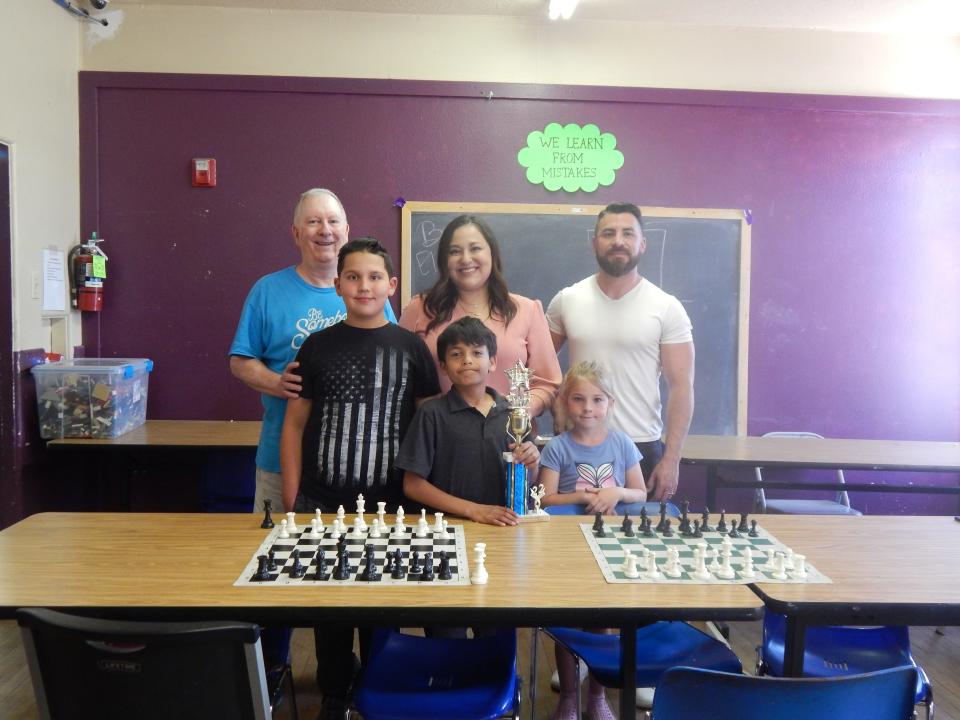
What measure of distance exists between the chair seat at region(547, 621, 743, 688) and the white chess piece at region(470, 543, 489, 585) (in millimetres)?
461

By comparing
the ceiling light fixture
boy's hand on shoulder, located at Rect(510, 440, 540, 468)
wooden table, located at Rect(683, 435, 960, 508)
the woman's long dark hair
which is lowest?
wooden table, located at Rect(683, 435, 960, 508)

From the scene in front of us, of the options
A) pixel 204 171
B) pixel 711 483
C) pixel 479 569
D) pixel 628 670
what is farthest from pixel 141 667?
pixel 204 171

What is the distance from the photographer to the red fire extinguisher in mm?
3961

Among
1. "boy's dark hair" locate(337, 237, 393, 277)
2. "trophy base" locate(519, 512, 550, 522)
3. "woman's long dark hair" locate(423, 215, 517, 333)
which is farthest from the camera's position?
"woman's long dark hair" locate(423, 215, 517, 333)

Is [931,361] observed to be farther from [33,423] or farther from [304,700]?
[33,423]

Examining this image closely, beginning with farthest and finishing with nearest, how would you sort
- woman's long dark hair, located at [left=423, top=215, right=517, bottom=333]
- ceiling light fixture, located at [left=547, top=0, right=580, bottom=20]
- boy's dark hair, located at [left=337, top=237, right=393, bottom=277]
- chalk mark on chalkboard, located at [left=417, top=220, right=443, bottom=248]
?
chalk mark on chalkboard, located at [left=417, top=220, right=443, bottom=248]
ceiling light fixture, located at [left=547, top=0, right=580, bottom=20]
woman's long dark hair, located at [left=423, top=215, right=517, bottom=333]
boy's dark hair, located at [left=337, top=237, right=393, bottom=277]

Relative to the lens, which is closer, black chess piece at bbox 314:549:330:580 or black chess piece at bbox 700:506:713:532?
black chess piece at bbox 314:549:330:580

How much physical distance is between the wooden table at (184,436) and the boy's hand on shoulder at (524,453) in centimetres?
171

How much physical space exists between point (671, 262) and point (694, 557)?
8.85 ft

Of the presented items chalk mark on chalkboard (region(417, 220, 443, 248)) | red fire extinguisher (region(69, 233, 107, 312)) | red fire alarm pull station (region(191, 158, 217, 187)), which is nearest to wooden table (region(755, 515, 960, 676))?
chalk mark on chalkboard (region(417, 220, 443, 248))

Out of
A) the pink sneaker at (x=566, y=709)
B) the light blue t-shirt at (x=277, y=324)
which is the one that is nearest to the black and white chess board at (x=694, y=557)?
the pink sneaker at (x=566, y=709)

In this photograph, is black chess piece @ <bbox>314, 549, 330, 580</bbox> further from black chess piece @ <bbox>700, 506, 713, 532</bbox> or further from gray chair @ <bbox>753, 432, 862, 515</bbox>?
gray chair @ <bbox>753, 432, 862, 515</bbox>

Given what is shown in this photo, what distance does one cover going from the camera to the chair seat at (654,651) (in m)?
1.97

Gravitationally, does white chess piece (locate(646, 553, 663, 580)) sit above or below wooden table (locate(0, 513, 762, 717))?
above
